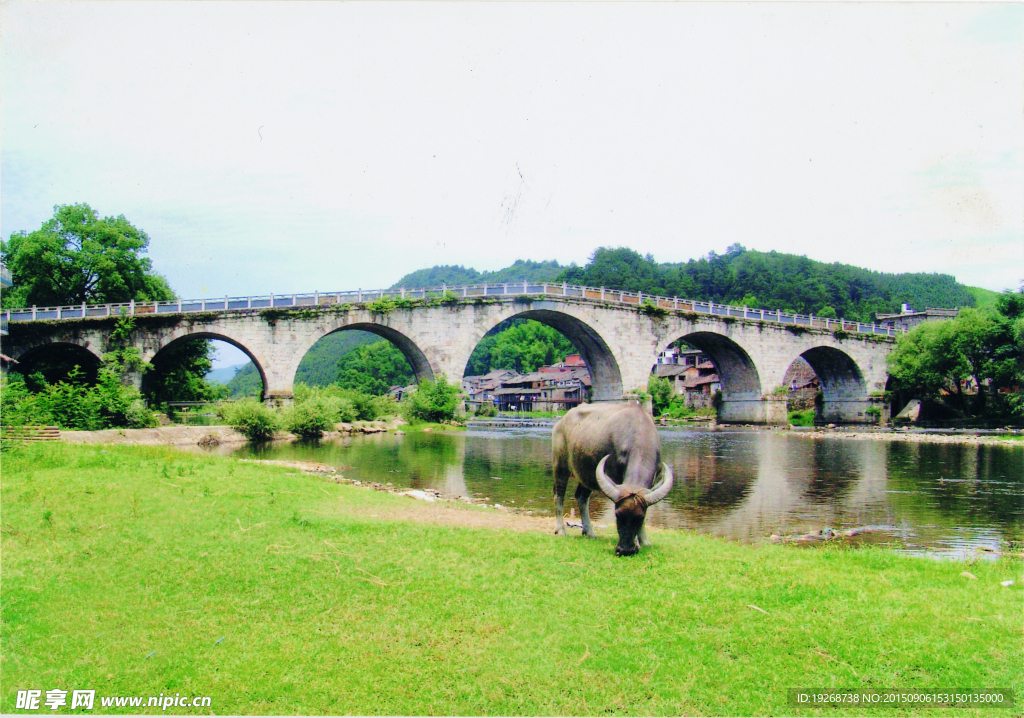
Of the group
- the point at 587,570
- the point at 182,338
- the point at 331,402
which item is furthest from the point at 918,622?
the point at 182,338

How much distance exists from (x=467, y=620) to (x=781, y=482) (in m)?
15.2

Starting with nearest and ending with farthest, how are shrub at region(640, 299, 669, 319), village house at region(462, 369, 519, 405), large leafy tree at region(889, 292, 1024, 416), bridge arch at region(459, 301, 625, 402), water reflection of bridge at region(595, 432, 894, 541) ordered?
water reflection of bridge at region(595, 432, 894, 541) < large leafy tree at region(889, 292, 1024, 416) < bridge arch at region(459, 301, 625, 402) < shrub at region(640, 299, 669, 319) < village house at region(462, 369, 519, 405)

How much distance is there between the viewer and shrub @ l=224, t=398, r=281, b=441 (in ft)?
97.9

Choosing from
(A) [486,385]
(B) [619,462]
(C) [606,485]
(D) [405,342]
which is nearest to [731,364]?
(D) [405,342]

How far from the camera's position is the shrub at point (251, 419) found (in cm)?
2983

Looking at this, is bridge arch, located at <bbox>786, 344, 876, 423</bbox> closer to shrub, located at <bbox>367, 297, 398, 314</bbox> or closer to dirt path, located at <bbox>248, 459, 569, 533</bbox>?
shrub, located at <bbox>367, 297, 398, 314</bbox>

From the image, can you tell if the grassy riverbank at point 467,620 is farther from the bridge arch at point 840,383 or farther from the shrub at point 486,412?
the shrub at point 486,412

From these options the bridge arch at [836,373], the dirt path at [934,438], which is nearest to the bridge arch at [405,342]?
the dirt path at [934,438]

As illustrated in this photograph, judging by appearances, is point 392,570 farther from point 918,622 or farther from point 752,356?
point 752,356

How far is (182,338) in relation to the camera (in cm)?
3581

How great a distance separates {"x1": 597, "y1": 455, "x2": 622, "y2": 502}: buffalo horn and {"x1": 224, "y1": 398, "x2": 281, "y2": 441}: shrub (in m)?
26.1

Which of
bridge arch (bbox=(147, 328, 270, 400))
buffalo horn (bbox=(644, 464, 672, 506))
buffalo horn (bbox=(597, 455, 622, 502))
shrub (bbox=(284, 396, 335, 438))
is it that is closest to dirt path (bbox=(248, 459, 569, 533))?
buffalo horn (bbox=(597, 455, 622, 502))

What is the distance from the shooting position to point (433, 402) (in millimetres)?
41281

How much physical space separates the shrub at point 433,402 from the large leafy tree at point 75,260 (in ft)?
61.1
